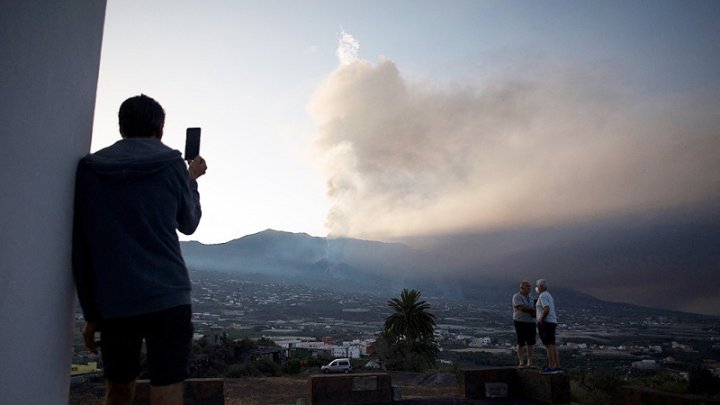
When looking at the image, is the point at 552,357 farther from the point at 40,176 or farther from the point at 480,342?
the point at 480,342

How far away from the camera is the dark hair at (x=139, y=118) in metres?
1.93

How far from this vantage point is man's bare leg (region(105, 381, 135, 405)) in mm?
1805

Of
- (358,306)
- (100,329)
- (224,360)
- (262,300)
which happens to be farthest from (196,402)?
(358,306)

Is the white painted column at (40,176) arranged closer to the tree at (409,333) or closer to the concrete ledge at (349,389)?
the concrete ledge at (349,389)

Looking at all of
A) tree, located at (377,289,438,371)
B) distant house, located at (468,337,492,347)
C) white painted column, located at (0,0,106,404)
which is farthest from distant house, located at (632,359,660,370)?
white painted column, located at (0,0,106,404)

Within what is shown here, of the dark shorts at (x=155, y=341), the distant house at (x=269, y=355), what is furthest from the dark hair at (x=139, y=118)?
the distant house at (x=269, y=355)

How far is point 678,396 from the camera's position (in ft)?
16.9

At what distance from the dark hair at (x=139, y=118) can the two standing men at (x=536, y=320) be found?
6.24 meters

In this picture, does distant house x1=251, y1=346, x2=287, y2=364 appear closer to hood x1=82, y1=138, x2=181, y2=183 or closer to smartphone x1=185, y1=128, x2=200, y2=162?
smartphone x1=185, y1=128, x2=200, y2=162

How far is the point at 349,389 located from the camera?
21.3 feet

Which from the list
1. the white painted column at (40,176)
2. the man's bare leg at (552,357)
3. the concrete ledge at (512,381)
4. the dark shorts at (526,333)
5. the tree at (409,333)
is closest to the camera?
the white painted column at (40,176)

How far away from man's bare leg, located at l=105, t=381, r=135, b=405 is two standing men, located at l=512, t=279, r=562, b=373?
5989 millimetres

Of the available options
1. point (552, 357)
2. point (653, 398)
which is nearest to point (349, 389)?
point (552, 357)

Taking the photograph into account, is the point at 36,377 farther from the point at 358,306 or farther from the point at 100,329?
the point at 358,306
